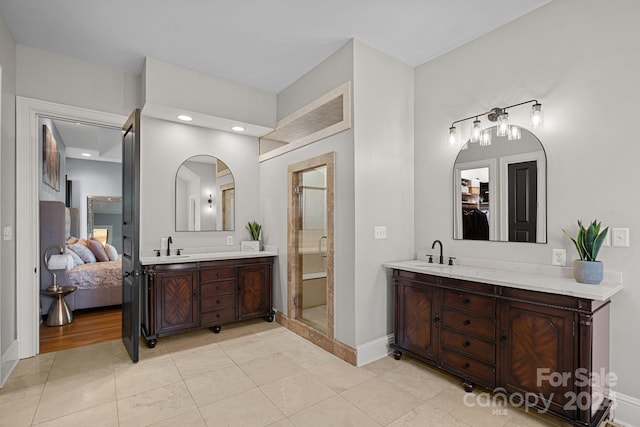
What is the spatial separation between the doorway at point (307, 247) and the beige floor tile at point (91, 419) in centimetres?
185

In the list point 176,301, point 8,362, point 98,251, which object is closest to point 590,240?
point 176,301

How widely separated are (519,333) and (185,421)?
2.26 m

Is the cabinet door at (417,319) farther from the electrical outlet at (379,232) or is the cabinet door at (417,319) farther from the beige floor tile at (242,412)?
the beige floor tile at (242,412)

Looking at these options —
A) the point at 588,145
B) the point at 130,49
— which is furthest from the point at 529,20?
the point at 130,49

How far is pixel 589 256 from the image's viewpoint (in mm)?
2055

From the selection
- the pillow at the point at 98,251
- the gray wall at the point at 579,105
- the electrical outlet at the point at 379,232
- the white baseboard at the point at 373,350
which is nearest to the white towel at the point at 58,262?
the pillow at the point at 98,251

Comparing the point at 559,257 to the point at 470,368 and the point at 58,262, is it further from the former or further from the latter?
the point at 58,262

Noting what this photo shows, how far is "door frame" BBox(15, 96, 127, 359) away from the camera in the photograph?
2912mm

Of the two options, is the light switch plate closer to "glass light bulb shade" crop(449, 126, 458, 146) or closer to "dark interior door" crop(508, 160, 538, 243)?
"dark interior door" crop(508, 160, 538, 243)

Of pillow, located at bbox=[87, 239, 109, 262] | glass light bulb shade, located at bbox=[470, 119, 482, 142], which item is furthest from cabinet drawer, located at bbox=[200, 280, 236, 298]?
glass light bulb shade, located at bbox=[470, 119, 482, 142]

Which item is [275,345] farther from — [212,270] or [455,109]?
[455,109]

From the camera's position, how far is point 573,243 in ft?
7.39

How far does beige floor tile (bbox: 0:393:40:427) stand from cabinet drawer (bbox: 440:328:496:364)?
293cm

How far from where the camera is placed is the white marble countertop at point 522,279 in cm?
184
